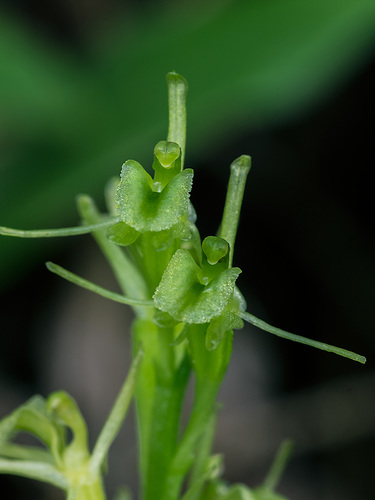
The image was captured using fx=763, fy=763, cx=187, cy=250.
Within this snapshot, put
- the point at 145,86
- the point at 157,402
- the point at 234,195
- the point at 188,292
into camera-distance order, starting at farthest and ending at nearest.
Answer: the point at 145,86, the point at 157,402, the point at 234,195, the point at 188,292

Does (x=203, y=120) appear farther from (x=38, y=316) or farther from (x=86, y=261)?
(x=38, y=316)

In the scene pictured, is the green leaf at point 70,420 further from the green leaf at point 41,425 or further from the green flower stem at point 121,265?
the green flower stem at point 121,265

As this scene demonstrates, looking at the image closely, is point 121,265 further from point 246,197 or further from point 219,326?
point 246,197

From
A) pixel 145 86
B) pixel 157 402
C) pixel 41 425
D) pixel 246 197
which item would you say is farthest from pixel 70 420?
pixel 246 197

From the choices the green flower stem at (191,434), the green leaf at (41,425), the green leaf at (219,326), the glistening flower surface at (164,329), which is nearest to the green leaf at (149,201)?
the glistening flower surface at (164,329)

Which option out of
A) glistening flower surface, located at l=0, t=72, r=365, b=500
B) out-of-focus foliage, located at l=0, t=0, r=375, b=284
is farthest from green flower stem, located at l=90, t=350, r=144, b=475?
out-of-focus foliage, located at l=0, t=0, r=375, b=284

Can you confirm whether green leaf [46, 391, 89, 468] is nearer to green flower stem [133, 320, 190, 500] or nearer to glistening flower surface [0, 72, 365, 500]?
glistening flower surface [0, 72, 365, 500]
